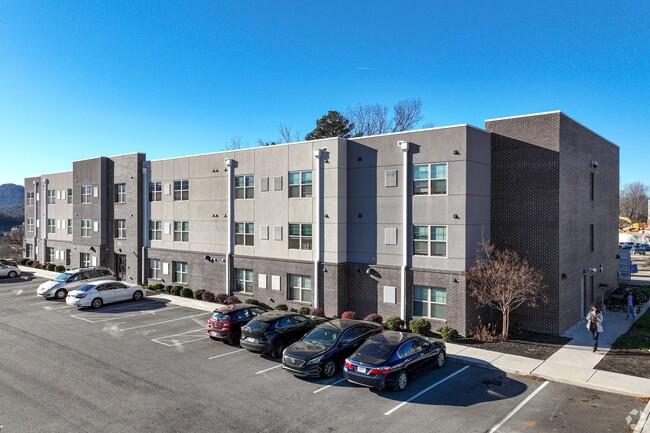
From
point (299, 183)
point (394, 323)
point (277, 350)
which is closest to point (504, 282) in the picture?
Result: point (394, 323)

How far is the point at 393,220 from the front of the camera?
21734 mm

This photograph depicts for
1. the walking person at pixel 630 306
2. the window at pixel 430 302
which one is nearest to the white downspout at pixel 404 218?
the window at pixel 430 302

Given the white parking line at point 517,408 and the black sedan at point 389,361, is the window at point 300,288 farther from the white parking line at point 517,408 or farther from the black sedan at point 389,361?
the white parking line at point 517,408

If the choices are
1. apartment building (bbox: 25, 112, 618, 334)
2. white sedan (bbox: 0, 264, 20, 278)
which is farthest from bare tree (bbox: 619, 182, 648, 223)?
white sedan (bbox: 0, 264, 20, 278)

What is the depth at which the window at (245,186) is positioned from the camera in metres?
26.6

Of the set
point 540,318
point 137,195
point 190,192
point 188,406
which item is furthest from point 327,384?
point 137,195

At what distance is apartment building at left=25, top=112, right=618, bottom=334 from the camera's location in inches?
794

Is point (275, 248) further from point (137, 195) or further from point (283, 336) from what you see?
point (137, 195)

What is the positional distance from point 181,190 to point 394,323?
60.5 feet

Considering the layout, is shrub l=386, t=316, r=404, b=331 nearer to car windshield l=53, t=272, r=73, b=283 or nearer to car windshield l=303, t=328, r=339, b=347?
car windshield l=303, t=328, r=339, b=347

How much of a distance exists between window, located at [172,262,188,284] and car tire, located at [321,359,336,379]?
63.1 ft

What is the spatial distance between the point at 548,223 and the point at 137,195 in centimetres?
2820

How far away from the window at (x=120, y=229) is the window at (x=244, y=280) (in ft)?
43.8

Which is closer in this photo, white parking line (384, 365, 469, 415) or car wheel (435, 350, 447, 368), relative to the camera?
white parking line (384, 365, 469, 415)
